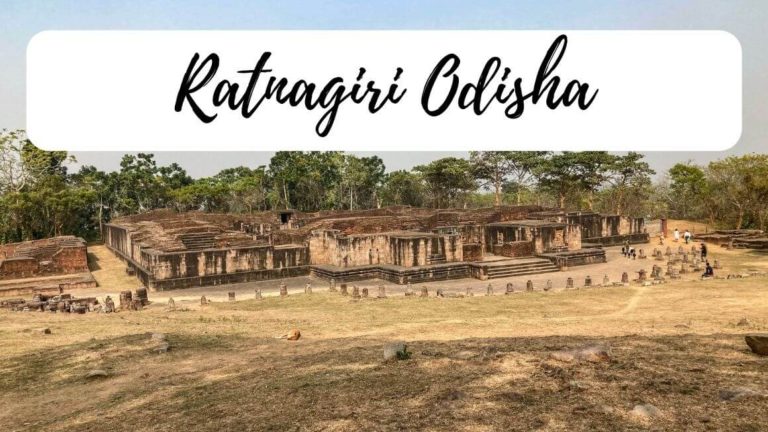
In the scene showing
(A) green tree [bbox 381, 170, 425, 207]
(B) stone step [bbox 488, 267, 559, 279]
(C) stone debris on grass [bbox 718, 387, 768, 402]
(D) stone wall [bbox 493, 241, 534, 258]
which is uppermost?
(A) green tree [bbox 381, 170, 425, 207]

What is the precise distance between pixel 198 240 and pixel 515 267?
44.3ft

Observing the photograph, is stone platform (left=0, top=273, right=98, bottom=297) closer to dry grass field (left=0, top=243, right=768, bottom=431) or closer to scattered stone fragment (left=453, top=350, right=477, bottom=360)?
dry grass field (left=0, top=243, right=768, bottom=431)

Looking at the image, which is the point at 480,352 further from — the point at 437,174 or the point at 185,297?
the point at 437,174

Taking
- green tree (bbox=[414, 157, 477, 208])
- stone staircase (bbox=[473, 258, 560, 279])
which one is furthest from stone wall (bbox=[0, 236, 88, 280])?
green tree (bbox=[414, 157, 477, 208])

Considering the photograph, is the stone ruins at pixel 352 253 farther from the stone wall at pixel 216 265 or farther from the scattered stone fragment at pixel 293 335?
the scattered stone fragment at pixel 293 335

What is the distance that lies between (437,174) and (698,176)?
2103cm

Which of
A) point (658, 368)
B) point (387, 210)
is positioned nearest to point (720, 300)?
point (658, 368)

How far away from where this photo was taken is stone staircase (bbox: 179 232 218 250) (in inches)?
913

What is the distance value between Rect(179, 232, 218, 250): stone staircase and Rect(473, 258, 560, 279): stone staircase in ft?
37.4

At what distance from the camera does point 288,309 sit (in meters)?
14.1

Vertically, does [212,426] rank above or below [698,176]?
below

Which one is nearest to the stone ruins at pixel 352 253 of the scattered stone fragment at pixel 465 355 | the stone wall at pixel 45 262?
the stone wall at pixel 45 262

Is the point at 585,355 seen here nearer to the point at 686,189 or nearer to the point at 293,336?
the point at 293,336

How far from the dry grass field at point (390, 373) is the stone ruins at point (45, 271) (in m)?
7.58
